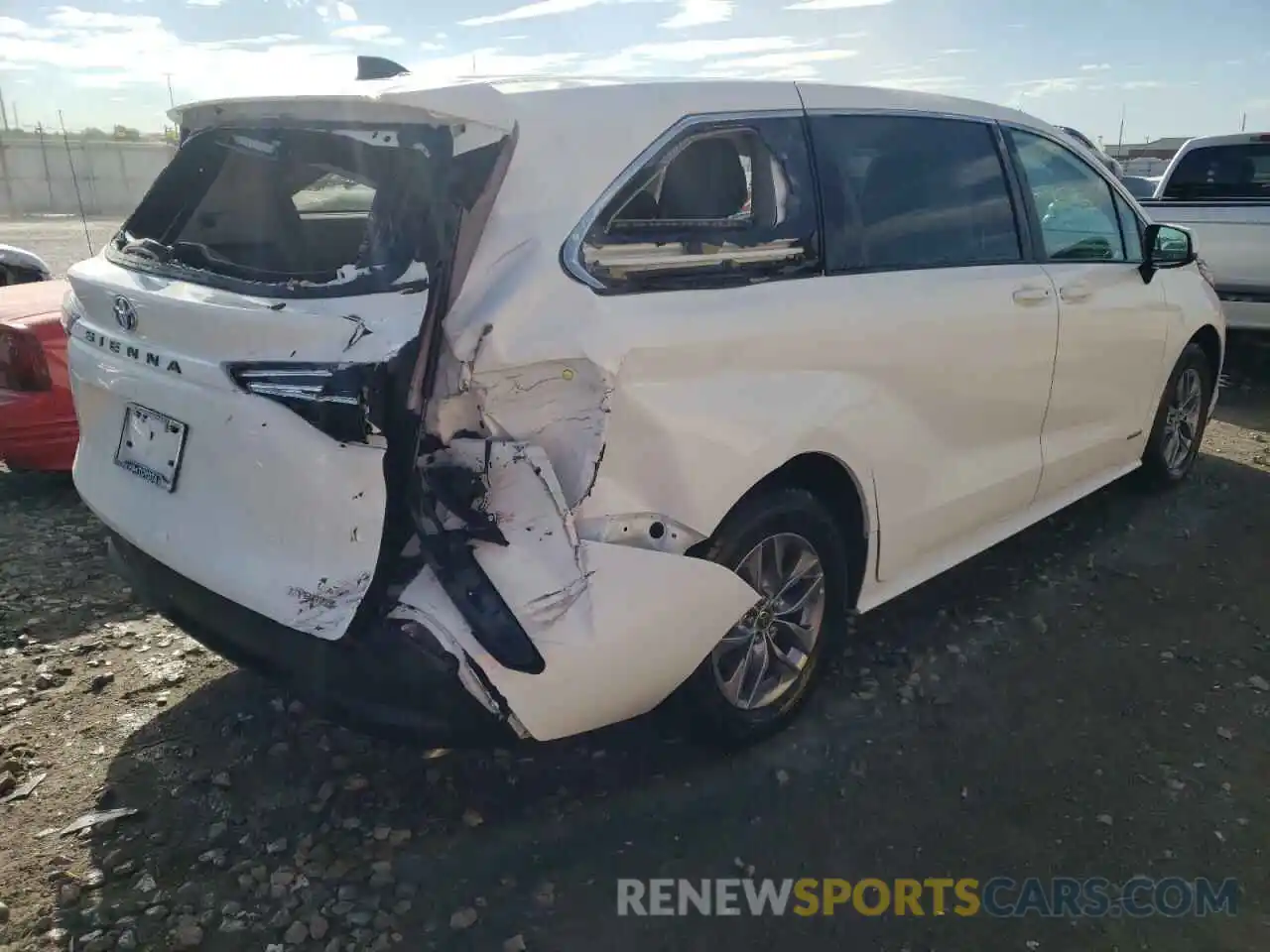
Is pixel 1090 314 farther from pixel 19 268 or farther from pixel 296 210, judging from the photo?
pixel 19 268

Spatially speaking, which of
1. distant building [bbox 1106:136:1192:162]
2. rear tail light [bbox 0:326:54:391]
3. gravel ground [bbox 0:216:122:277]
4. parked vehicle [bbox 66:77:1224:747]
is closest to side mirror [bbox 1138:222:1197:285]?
parked vehicle [bbox 66:77:1224:747]

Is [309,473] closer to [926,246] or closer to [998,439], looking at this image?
[926,246]

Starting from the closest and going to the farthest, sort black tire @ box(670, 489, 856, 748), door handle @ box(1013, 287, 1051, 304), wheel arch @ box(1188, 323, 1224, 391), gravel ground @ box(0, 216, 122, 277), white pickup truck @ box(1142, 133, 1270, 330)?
black tire @ box(670, 489, 856, 748) → door handle @ box(1013, 287, 1051, 304) → wheel arch @ box(1188, 323, 1224, 391) → white pickup truck @ box(1142, 133, 1270, 330) → gravel ground @ box(0, 216, 122, 277)

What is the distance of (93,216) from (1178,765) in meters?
24.9

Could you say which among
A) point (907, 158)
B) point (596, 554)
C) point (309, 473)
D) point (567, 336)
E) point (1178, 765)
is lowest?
point (1178, 765)

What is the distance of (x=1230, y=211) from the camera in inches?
301

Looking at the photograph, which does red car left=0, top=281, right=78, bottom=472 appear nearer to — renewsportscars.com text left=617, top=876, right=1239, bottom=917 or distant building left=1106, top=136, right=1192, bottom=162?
renewsportscars.com text left=617, top=876, right=1239, bottom=917

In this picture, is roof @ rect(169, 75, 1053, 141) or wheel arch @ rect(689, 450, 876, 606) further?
wheel arch @ rect(689, 450, 876, 606)

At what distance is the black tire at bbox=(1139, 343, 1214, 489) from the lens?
5.00 m

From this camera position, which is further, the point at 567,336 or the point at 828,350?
the point at 828,350

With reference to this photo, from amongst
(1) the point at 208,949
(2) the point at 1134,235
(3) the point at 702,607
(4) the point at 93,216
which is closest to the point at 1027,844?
(3) the point at 702,607

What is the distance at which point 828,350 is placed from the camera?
2.83 m

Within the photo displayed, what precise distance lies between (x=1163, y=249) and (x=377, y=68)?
3458 mm

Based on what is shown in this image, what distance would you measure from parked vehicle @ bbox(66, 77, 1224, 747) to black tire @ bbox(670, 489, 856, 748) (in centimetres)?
1
